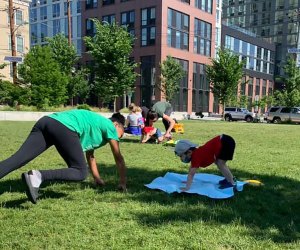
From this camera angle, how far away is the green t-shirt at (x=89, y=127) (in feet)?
15.1

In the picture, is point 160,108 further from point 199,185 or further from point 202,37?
point 202,37

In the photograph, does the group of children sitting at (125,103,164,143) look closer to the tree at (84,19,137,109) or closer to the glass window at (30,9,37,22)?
the tree at (84,19,137,109)

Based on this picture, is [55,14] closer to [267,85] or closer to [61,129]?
[267,85]

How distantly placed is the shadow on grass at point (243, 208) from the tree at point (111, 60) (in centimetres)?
2911

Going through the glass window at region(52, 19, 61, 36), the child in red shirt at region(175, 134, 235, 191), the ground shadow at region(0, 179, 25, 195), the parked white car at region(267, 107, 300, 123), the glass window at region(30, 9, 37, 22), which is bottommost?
the parked white car at region(267, 107, 300, 123)

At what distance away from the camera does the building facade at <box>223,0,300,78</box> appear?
8469cm

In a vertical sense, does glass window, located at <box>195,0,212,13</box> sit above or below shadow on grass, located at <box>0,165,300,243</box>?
above

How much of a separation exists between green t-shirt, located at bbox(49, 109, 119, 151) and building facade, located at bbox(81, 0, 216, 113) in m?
47.1

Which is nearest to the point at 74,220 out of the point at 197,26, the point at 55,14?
the point at 197,26

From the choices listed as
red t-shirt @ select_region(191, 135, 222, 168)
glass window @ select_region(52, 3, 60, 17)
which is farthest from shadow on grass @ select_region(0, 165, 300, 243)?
glass window @ select_region(52, 3, 60, 17)

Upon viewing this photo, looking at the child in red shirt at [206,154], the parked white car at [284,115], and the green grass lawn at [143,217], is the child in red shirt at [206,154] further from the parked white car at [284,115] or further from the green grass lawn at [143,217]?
the parked white car at [284,115]

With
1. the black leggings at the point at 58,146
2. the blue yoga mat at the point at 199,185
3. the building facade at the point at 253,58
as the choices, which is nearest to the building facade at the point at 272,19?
the building facade at the point at 253,58

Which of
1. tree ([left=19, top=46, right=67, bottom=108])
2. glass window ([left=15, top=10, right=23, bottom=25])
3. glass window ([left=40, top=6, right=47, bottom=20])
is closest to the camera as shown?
tree ([left=19, top=46, right=67, bottom=108])

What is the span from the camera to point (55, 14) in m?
75.8
